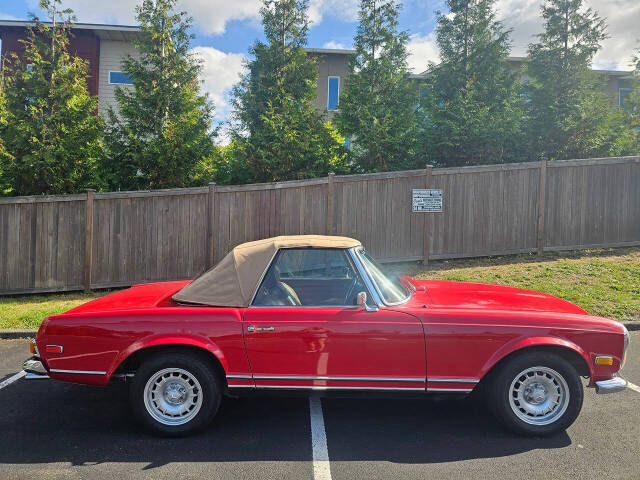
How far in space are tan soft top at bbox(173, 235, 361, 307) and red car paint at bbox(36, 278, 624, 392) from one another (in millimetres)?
141

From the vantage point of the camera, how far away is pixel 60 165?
385 inches

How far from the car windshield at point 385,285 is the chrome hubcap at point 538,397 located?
1.09 m

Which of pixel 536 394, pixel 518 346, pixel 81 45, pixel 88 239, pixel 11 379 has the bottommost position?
pixel 11 379

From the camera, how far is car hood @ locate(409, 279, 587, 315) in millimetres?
3760

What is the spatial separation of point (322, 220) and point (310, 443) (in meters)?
6.05

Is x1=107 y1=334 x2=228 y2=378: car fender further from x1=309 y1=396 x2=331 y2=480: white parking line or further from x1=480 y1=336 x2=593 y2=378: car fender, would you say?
x1=480 y1=336 x2=593 y2=378: car fender

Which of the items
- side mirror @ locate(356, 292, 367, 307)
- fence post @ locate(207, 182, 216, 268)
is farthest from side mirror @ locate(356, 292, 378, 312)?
fence post @ locate(207, 182, 216, 268)

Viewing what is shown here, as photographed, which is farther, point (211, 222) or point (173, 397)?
point (211, 222)

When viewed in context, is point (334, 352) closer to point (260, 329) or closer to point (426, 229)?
point (260, 329)

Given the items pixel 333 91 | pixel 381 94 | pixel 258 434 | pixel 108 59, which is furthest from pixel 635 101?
pixel 108 59

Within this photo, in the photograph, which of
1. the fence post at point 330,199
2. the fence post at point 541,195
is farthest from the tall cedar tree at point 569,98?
the fence post at point 330,199

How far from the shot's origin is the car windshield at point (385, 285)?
12.0 ft

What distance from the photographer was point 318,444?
11.2ft

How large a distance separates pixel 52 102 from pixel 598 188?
12.0 meters
